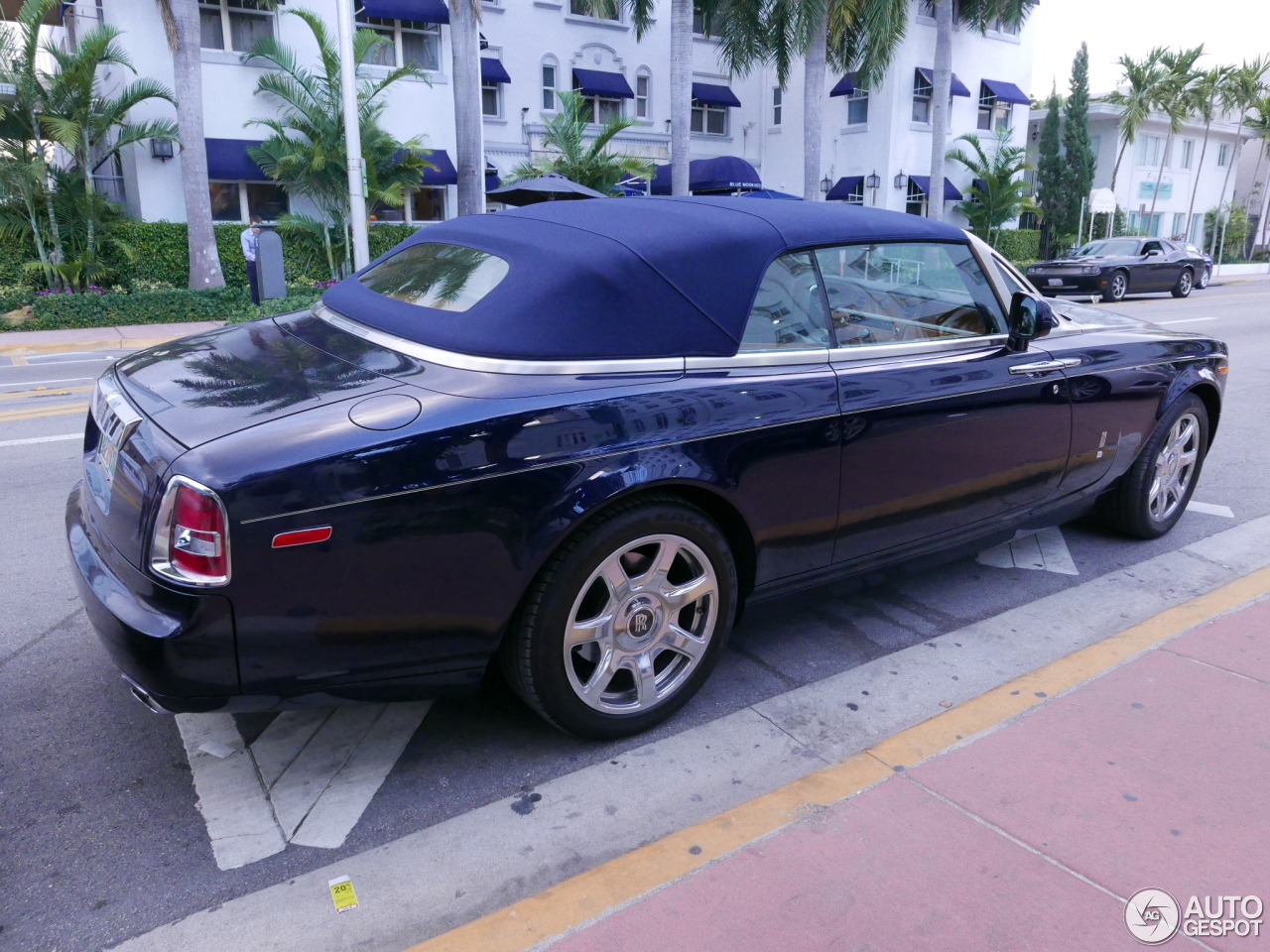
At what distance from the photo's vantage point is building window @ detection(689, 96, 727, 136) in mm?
30641

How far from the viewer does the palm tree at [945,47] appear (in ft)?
88.8

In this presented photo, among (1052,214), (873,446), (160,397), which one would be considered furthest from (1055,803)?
(1052,214)

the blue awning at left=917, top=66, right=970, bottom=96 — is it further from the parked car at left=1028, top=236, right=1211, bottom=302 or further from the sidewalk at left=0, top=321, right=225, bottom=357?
the sidewalk at left=0, top=321, right=225, bottom=357

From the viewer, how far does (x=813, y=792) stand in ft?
9.20

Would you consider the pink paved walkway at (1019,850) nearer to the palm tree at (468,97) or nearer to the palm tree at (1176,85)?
the palm tree at (468,97)

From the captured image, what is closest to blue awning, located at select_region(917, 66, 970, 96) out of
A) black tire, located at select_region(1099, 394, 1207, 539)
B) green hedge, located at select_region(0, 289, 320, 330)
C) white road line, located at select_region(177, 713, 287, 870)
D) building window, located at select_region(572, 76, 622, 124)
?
building window, located at select_region(572, 76, 622, 124)

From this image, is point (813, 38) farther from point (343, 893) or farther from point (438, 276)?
point (343, 893)

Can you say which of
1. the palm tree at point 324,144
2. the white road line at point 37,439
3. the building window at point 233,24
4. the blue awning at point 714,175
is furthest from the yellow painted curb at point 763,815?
the blue awning at point 714,175

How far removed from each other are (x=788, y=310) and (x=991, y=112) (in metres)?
33.4

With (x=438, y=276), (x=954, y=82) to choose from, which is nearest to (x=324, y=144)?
(x=438, y=276)

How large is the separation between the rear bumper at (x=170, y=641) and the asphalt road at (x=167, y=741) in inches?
17.4

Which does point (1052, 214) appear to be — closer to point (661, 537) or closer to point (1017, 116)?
point (1017, 116)

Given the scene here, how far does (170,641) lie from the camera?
94.2 inches

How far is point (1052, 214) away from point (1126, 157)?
6.76 metres
